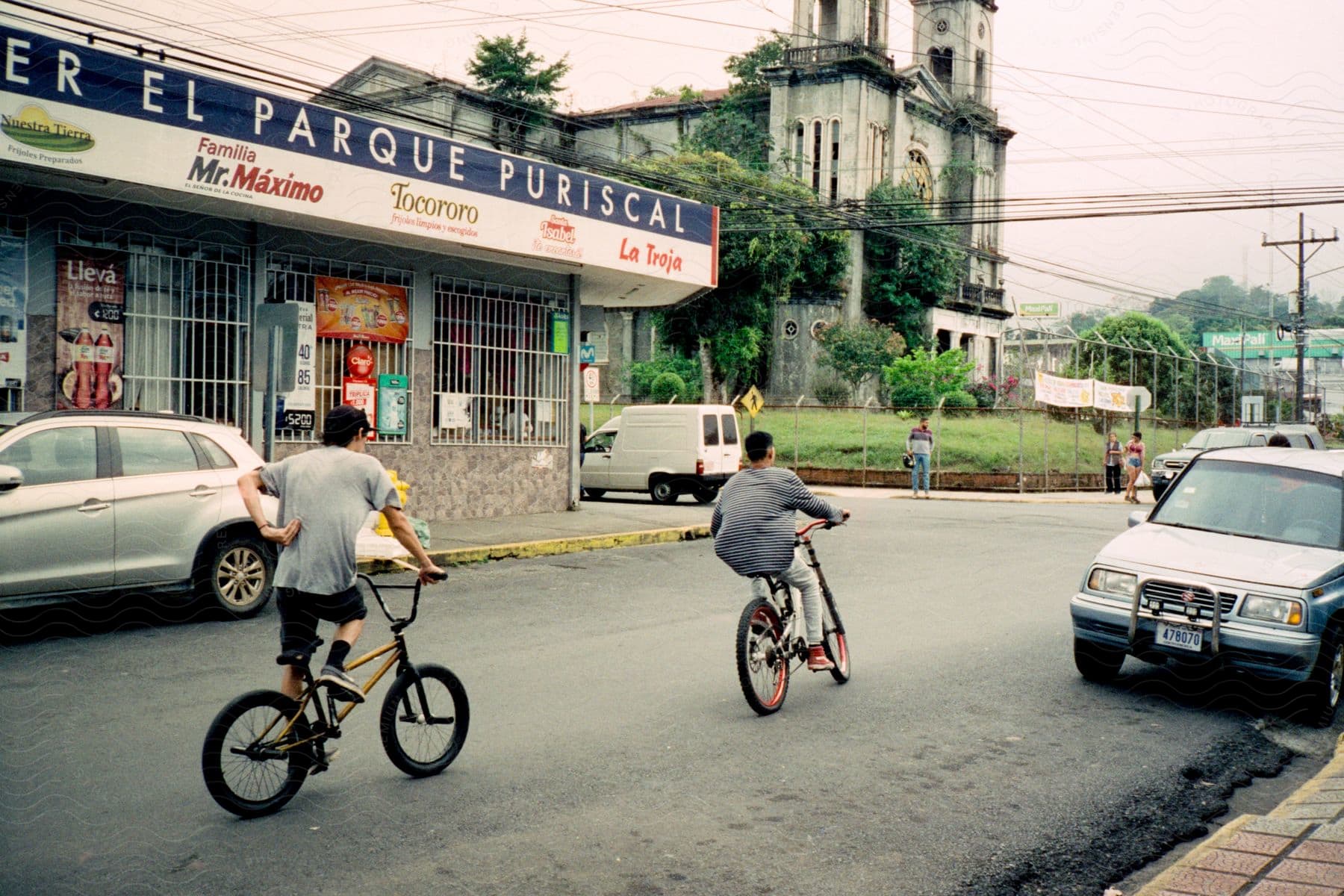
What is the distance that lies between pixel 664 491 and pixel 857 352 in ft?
88.5

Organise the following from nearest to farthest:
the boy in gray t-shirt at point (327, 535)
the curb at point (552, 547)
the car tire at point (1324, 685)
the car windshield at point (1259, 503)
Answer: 1. the boy in gray t-shirt at point (327, 535)
2. the car tire at point (1324, 685)
3. the car windshield at point (1259, 503)
4. the curb at point (552, 547)

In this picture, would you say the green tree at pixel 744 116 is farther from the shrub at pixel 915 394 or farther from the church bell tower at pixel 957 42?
the shrub at pixel 915 394

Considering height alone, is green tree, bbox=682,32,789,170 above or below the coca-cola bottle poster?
above

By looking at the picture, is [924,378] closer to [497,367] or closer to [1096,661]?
[497,367]

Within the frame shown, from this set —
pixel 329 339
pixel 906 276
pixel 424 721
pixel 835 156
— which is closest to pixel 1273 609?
pixel 424 721

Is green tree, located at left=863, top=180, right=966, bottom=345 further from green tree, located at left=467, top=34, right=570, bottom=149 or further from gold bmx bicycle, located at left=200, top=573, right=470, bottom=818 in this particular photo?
gold bmx bicycle, located at left=200, top=573, right=470, bottom=818

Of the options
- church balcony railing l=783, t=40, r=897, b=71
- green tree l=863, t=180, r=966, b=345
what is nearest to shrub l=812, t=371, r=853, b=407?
green tree l=863, t=180, r=966, b=345

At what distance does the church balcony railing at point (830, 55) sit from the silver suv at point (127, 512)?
156 feet

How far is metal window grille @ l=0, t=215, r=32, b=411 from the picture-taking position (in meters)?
12.1

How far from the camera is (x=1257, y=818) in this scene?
16.1ft

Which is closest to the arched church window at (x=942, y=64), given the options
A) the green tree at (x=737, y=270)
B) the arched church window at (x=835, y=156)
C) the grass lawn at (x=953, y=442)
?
the arched church window at (x=835, y=156)

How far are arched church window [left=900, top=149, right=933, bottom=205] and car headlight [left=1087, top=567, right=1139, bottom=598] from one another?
50135 millimetres

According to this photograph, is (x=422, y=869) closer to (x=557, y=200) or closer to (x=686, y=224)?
(x=557, y=200)

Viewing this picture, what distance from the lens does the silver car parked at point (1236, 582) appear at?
23.4 ft
